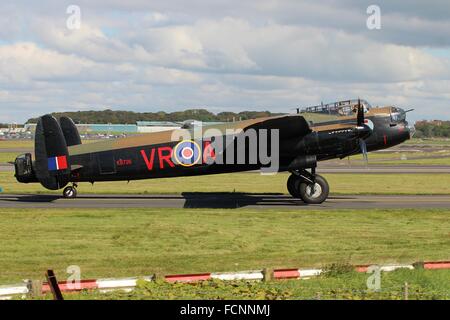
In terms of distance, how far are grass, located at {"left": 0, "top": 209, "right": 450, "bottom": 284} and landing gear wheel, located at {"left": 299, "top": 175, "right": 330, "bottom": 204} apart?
2.52 metres

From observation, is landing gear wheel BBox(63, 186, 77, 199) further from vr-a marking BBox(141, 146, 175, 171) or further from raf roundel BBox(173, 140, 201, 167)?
raf roundel BBox(173, 140, 201, 167)

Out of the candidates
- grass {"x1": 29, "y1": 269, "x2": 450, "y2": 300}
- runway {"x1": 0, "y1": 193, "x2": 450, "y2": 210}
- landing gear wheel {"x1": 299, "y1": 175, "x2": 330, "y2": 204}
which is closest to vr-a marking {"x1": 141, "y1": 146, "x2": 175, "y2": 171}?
runway {"x1": 0, "y1": 193, "x2": 450, "y2": 210}

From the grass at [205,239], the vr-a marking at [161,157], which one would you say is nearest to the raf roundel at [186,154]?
the vr-a marking at [161,157]

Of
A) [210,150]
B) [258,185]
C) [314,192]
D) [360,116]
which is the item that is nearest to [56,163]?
[210,150]

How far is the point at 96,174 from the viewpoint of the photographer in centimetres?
2995

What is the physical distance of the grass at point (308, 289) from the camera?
12000 mm

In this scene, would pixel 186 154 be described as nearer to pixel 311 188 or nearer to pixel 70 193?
pixel 311 188

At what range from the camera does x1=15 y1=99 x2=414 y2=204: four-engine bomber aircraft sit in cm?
2912

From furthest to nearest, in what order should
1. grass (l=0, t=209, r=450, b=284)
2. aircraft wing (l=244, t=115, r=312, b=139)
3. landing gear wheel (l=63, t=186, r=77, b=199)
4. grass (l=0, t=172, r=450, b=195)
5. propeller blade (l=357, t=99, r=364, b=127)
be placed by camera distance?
grass (l=0, t=172, r=450, b=195) < landing gear wheel (l=63, t=186, r=77, b=199) < propeller blade (l=357, t=99, r=364, b=127) < aircraft wing (l=244, t=115, r=312, b=139) < grass (l=0, t=209, r=450, b=284)

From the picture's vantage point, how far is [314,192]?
98.0ft

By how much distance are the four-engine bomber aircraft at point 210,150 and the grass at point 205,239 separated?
2.79 meters

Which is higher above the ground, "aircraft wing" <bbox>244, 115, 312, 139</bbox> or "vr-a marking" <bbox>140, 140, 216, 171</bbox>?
"aircraft wing" <bbox>244, 115, 312, 139</bbox>
